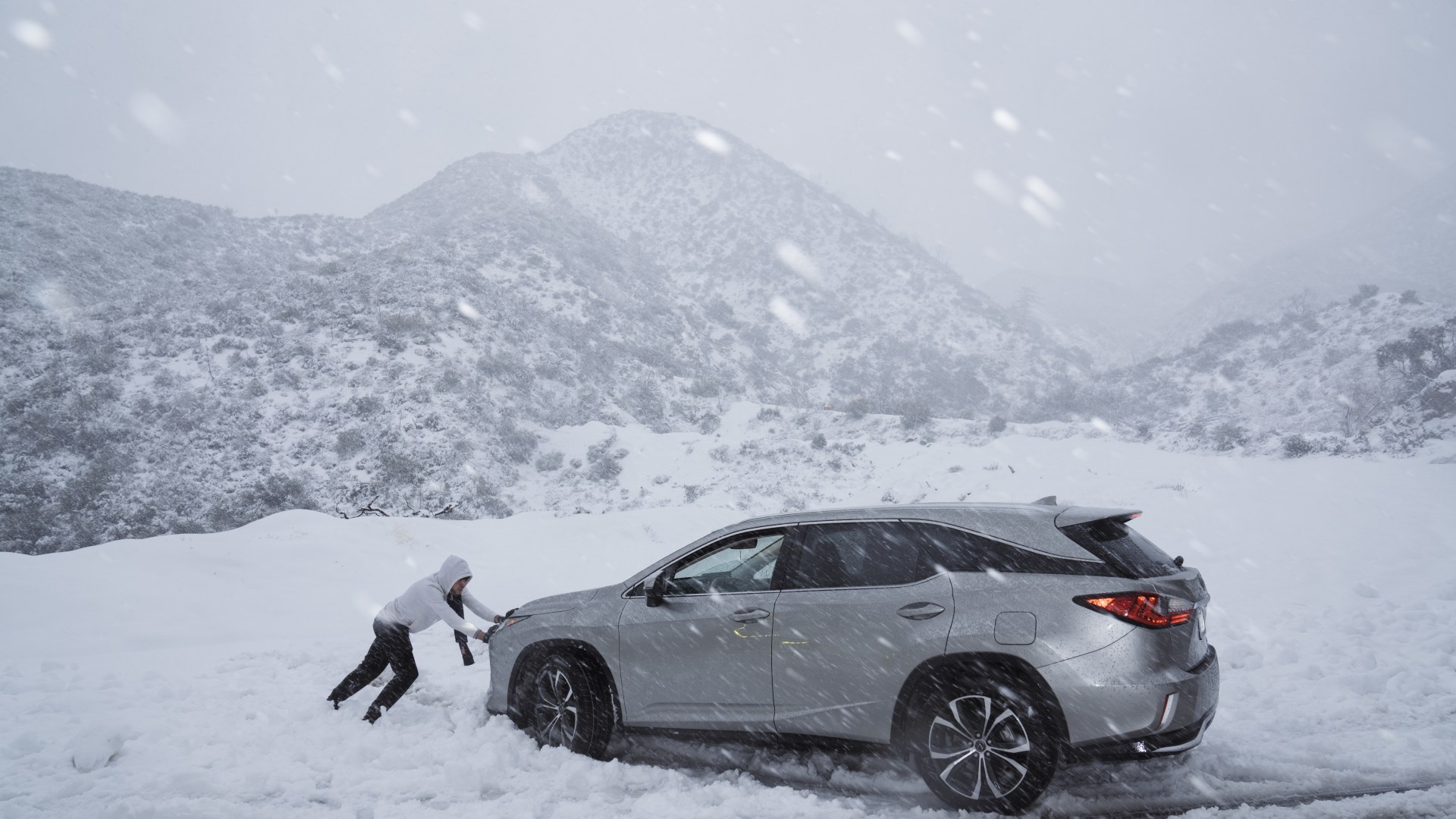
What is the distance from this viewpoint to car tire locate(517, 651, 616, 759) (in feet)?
14.8

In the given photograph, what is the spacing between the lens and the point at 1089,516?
12.5ft

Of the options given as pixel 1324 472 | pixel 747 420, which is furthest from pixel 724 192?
pixel 1324 472

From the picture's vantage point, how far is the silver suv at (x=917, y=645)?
3303 millimetres

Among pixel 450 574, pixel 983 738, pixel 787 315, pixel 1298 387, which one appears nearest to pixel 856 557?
pixel 983 738

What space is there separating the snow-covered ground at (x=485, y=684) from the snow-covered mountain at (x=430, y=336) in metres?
9.85

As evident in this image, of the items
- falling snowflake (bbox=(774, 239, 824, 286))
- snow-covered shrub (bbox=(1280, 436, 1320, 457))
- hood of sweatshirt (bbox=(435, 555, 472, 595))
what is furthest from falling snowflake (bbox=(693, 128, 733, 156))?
hood of sweatshirt (bbox=(435, 555, 472, 595))

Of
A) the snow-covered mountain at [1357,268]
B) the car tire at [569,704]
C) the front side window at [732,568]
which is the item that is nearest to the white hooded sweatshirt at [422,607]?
the car tire at [569,704]

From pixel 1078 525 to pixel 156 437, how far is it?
2450 cm

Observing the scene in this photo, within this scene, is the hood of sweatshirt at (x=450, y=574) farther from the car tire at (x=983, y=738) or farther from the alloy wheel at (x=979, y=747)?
the alloy wheel at (x=979, y=747)

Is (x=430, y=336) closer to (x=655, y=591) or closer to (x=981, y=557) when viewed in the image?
(x=655, y=591)

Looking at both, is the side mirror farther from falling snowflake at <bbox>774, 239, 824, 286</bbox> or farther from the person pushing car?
falling snowflake at <bbox>774, 239, 824, 286</bbox>

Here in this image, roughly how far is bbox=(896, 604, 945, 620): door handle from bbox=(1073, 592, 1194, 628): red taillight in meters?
0.66

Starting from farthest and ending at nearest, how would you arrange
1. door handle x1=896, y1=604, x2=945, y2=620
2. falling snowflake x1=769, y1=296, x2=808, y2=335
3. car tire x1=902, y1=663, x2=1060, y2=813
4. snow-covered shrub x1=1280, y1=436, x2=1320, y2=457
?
1. falling snowflake x1=769, y1=296, x2=808, y2=335
2. snow-covered shrub x1=1280, y1=436, x2=1320, y2=457
3. door handle x1=896, y1=604, x2=945, y2=620
4. car tire x1=902, y1=663, x2=1060, y2=813

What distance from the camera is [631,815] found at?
3.77 metres
